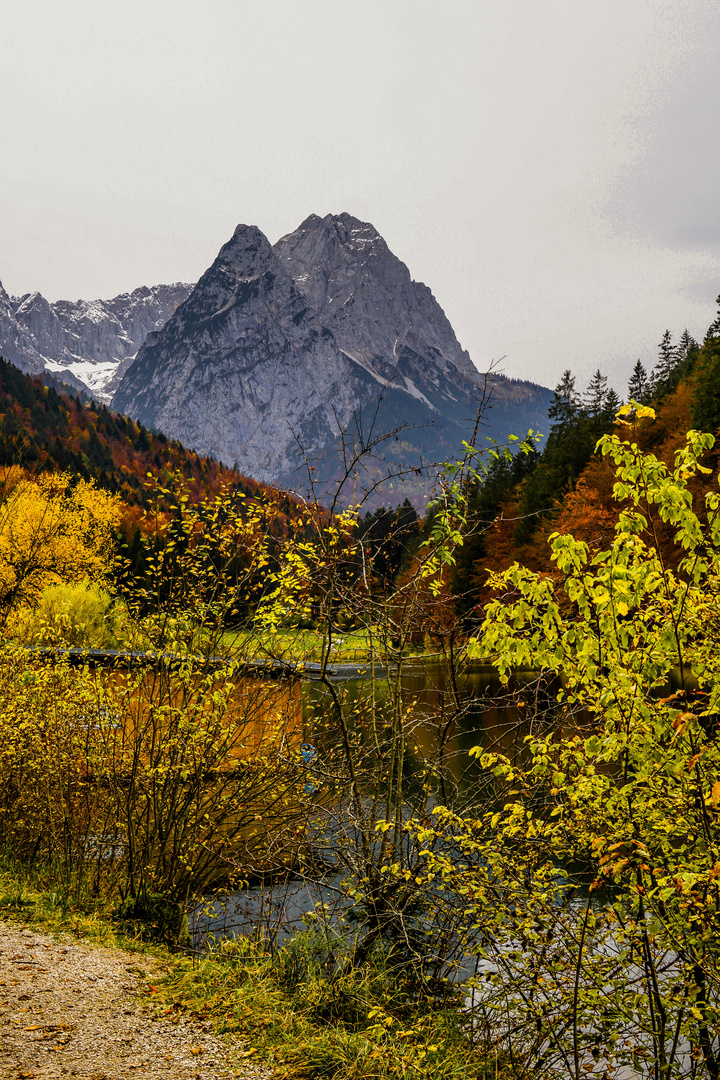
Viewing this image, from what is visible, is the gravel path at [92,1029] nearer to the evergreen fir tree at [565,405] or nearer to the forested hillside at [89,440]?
the evergreen fir tree at [565,405]

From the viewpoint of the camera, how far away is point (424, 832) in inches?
187

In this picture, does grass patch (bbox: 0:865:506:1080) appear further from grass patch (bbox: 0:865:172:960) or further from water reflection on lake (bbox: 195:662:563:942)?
water reflection on lake (bbox: 195:662:563:942)

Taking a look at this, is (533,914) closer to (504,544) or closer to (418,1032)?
(418,1032)

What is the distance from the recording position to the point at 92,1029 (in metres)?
4.50

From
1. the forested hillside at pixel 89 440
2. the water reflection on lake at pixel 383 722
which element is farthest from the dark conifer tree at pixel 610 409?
the forested hillside at pixel 89 440

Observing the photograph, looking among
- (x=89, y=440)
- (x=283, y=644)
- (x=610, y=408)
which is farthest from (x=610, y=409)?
(x=89, y=440)

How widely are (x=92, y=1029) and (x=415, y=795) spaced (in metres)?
3.49

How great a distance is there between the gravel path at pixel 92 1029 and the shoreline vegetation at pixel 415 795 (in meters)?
0.29

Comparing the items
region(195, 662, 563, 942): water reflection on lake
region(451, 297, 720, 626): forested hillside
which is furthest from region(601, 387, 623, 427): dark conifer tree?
region(195, 662, 563, 942): water reflection on lake

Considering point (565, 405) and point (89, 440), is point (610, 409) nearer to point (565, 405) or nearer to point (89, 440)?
point (565, 405)

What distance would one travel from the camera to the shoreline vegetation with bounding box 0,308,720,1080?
13.7 feet

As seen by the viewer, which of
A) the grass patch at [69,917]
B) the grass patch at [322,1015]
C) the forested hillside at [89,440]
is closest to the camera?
the grass patch at [322,1015]

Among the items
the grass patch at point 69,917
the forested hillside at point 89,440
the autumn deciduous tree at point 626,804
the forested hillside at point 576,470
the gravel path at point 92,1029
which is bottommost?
the grass patch at point 69,917

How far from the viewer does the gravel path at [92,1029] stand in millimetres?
4035
